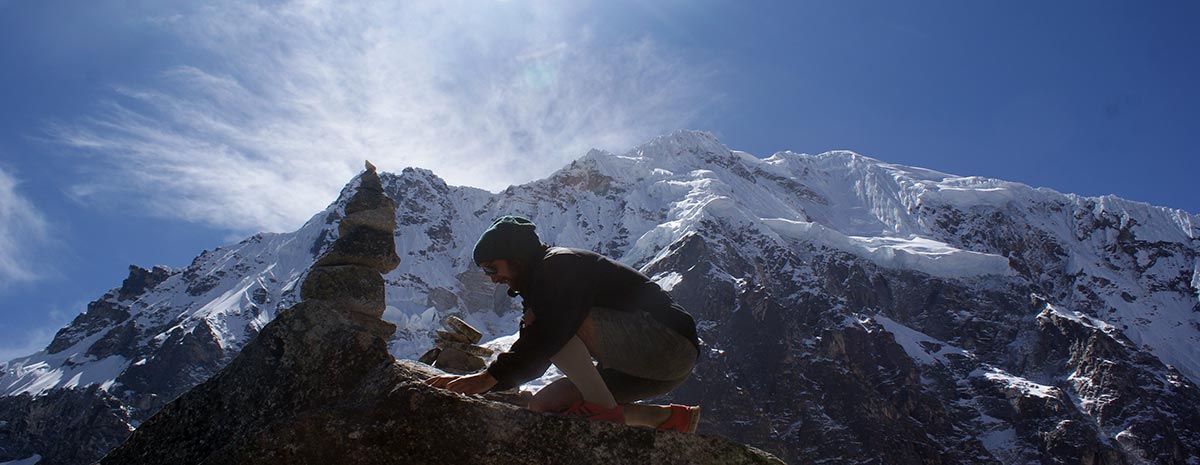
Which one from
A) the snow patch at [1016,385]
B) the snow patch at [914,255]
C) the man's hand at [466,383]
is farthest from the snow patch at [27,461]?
the man's hand at [466,383]

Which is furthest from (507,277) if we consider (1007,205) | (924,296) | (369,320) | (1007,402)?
(1007,205)

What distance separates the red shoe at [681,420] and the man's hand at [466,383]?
1.04 m

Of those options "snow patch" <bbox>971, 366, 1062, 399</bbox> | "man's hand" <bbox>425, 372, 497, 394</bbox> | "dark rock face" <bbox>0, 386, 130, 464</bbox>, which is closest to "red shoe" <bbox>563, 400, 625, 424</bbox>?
"man's hand" <bbox>425, 372, 497, 394</bbox>

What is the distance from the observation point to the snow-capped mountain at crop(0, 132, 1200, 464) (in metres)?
123

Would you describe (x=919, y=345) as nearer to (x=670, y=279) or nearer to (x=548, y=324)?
(x=670, y=279)

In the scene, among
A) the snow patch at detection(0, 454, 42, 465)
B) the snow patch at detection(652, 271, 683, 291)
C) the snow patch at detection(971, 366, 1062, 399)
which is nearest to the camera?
the snow patch at detection(971, 366, 1062, 399)

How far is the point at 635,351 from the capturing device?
4016 millimetres

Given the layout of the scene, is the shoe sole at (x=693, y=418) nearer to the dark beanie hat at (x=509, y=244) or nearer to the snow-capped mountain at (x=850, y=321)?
the dark beanie hat at (x=509, y=244)

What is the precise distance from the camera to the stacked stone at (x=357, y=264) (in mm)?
11102

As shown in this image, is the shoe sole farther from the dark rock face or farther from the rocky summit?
the dark rock face

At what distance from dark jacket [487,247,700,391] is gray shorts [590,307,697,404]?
4 centimetres

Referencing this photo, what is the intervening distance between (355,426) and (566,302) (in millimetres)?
1110

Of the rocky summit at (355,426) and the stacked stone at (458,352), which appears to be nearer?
the rocky summit at (355,426)

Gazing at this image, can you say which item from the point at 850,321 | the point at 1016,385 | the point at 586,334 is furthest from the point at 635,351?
the point at 850,321
